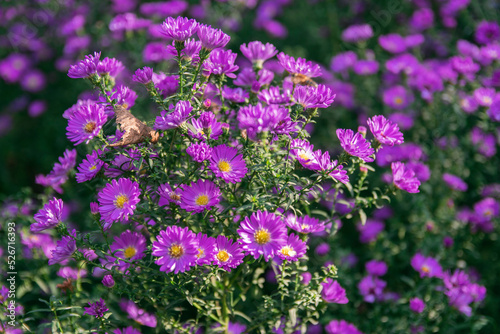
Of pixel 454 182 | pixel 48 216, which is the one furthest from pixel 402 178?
pixel 454 182

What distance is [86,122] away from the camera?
1366mm

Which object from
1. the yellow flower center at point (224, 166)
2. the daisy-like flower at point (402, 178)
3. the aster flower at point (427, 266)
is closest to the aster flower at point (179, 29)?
the yellow flower center at point (224, 166)

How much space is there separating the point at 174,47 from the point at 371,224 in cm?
191

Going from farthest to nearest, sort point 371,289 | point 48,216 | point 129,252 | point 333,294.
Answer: point 371,289, point 333,294, point 129,252, point 48,216

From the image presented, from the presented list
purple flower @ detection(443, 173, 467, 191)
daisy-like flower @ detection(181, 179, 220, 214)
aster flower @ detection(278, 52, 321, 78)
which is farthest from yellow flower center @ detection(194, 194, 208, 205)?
purple flower @ detection(443, 173, 467, 191)

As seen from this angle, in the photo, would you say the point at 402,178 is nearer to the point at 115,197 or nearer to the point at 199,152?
the point at 199,152

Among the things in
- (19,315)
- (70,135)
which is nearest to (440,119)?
(70,135)

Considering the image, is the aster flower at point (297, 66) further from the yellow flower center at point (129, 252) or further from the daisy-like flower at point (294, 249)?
the yellow flower center at point (129, 252)

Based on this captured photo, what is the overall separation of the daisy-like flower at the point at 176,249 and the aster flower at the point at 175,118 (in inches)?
12.1

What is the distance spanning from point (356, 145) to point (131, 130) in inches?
28.0

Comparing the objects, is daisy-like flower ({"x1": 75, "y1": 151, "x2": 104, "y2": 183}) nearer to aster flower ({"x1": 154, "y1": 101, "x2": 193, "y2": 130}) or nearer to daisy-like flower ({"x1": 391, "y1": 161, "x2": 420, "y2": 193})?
aster flower ({"x1": 154, "y1": 101, "x2": 193, "y2": 130})

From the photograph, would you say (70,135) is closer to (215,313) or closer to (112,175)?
(112,175)

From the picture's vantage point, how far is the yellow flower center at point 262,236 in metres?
1.32

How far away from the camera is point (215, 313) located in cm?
180
